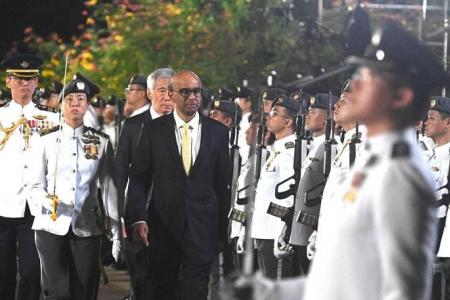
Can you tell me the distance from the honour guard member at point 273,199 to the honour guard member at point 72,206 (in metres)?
1.39

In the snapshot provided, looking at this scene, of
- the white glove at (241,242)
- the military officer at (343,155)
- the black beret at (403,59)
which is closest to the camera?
the black beret at (403,59)

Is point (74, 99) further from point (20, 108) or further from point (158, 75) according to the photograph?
point (158, 75)

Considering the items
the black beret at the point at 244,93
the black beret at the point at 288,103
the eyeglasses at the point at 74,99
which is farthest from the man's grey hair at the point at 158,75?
the black beret at the point at 244,93

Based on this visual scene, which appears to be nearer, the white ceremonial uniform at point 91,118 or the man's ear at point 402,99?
the man's ear at point 402,99

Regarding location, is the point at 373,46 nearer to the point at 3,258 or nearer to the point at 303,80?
the point at 3,258

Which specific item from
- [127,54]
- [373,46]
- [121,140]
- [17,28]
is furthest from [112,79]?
[373,46]

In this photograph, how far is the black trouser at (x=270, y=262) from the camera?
11312 millimetres

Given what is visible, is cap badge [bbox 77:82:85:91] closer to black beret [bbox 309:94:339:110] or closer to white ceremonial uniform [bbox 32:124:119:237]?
white ceremonial uniform [bbox 32:124:119:237]

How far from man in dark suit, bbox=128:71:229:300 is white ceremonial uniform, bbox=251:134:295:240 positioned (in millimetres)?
968

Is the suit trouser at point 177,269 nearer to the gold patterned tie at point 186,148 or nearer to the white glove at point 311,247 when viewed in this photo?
the gold patterned tie at point 186,148

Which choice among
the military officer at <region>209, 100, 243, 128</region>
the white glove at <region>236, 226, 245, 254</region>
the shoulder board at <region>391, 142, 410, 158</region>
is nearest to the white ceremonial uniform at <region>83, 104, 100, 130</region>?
the military officer at <region>209, 100, 243, 128</region>

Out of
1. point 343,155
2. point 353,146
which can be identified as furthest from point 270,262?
point 353,146

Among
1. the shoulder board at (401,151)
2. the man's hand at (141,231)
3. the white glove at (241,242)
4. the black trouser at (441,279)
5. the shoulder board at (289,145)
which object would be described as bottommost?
the black trouser at (441,279)

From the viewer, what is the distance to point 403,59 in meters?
4.87
